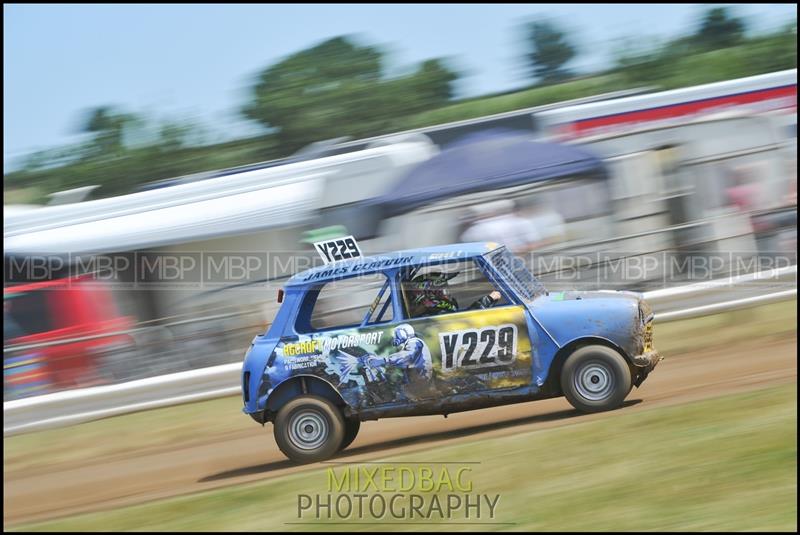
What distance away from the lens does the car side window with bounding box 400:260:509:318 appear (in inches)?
328

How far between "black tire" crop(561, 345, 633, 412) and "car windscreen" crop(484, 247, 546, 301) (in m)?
0.72

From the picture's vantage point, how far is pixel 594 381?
26.8 ft

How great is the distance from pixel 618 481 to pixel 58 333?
8.67 meters

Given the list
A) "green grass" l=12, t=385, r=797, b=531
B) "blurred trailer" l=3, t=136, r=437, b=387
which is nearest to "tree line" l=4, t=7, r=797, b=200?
"blurred trailer" l=3, t=136, r=437, b=387

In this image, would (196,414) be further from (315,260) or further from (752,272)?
(752,272)

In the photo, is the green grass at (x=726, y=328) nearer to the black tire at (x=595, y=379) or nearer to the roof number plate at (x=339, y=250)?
the black tire at (x=595, y=379)

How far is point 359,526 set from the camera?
20.9 feet

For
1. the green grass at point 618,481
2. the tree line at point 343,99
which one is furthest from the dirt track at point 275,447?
the tree line at point 343,99

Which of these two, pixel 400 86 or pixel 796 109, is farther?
pixel 400 86

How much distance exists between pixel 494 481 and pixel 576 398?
1.55 metres

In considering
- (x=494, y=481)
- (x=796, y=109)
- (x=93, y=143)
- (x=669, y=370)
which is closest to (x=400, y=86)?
(x=93, y=143)

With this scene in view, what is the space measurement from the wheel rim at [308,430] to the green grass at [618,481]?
581 mm

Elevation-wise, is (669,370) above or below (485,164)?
below

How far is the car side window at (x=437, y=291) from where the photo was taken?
328 inches
